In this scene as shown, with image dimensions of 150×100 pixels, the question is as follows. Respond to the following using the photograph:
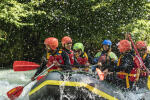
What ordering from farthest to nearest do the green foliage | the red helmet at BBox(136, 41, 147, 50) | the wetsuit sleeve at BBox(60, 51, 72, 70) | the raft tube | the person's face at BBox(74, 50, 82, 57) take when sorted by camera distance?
1. the green foliage
2. the person's face at BBox(74, 50, 82, 57)
3. the red helmet at BBox(136, 41, 147, 50)
4. the wetsuit sleeve at BBox(60, 51, 72, 70)
5. the raft tube

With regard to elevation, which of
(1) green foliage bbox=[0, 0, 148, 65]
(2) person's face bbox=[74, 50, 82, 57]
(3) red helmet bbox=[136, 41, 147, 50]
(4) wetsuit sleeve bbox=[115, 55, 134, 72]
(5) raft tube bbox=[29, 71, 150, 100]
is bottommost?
(5) raft tube bbox=[29, 71, 150, 100]

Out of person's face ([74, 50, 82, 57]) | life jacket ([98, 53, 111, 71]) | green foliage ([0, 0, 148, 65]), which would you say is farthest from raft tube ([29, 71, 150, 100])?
green foliage ([0, 0, 148, 65])

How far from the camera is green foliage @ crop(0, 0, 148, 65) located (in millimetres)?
12242

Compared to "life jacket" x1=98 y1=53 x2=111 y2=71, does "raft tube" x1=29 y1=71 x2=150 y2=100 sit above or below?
below

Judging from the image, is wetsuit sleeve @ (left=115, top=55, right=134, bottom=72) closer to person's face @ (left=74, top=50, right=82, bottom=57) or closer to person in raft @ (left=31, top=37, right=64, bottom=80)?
person in raft @ (left=31, top=37, right=64, bottom=80)

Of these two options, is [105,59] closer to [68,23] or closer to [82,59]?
[82,59]

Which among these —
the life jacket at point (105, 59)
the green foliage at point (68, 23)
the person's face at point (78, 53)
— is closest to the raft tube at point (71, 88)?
the life jacket at point (105, 59)

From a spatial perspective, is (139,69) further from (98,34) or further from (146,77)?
(98,34)

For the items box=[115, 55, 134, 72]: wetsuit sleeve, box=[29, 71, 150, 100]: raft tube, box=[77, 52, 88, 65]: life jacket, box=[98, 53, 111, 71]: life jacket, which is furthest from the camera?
box=[77, 52, 88, 65]: life jacket

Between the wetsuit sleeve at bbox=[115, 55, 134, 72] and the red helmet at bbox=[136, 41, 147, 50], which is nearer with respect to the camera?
the wetsuit sleeve at bbox=[115, 55, 134, 72]

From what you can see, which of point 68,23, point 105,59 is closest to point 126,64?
point 105,59

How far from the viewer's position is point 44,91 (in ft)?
11.8

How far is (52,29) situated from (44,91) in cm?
976

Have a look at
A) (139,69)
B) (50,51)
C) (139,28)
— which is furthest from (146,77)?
(139,28)
